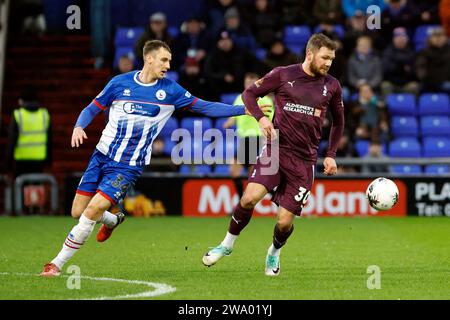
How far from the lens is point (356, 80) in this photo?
19.6 meters

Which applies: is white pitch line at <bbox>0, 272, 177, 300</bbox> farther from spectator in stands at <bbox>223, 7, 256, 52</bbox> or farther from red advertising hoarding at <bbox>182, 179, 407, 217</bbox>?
spectator in stands at <bbox>223, 7, 256, 52</bbox>

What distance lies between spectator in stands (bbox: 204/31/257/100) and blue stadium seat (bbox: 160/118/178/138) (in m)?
1.00

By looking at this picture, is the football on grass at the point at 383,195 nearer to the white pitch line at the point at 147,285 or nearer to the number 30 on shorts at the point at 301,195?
the number 30 on shorts at the point at 301,195

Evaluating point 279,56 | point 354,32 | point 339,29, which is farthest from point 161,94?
point 339,29

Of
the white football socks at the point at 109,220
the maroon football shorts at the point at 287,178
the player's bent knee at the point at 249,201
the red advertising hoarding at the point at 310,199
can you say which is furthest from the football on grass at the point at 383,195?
the red advertising hoarding at the point at 310,199

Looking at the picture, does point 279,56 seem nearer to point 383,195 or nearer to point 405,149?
point 405,149

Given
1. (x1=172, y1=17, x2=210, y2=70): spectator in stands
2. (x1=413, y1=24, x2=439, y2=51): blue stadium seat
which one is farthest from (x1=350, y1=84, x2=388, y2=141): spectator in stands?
(x1=172, y1=17, x2=210, y2=70): spectator in stands

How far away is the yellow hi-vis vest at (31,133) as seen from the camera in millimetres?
17922

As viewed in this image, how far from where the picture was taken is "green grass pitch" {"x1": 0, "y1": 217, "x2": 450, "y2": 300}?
8.68 meters

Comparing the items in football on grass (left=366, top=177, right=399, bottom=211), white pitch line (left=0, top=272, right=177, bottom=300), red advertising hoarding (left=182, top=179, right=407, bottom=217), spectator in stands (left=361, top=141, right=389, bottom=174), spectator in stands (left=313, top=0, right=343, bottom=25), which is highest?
spectator in stands (left=313, top=0, right=343, bottom=25)

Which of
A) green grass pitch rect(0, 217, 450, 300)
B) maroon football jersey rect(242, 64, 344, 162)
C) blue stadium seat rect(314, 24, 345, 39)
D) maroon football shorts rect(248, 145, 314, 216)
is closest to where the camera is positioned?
green grass pitch rect(0, 217, 450, 300)

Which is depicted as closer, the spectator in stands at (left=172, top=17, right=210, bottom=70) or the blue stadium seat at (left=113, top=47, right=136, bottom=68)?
the spectator in stands at (left=172, top=17, right=210, bottom=70)

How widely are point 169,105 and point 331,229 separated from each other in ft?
19.2

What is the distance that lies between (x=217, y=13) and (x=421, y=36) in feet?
12.7
